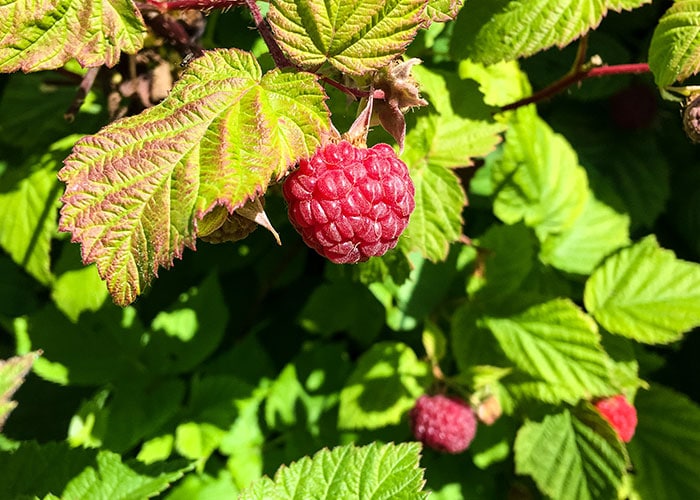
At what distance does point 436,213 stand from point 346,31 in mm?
449

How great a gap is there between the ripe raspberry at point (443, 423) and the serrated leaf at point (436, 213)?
384 mm

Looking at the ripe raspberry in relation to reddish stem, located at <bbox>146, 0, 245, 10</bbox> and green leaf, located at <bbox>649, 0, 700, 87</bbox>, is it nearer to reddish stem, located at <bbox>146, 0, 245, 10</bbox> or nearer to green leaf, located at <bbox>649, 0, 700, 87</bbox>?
green leaf, located at <bbox>649, 0, 700, 87</bbox>

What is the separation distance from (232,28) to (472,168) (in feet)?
2.09

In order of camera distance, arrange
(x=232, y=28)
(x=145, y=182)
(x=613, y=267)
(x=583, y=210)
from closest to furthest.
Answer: (x=145, y=182)
(x=232, y=28)
(x=613, y=267)
(x=583, y=210)

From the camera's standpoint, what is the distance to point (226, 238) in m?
0.93

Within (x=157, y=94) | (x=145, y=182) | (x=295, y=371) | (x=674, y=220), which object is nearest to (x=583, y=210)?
(x=674, y=220)

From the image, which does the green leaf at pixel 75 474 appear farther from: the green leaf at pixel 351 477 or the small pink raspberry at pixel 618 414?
the small pink raspberry at pixel 618 414

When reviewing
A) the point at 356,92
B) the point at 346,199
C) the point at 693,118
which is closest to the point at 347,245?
the point at 346,199

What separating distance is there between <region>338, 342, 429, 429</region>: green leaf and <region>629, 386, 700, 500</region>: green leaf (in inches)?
22.9

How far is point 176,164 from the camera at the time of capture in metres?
0.84

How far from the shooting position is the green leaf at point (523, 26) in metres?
1.26

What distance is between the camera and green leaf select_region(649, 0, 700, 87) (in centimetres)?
110

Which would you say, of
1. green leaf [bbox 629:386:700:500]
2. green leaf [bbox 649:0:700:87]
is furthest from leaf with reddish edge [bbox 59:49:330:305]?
green leaf [bbox 629:386:700:500]

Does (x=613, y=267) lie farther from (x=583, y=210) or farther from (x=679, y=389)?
(x=679, y=389)
